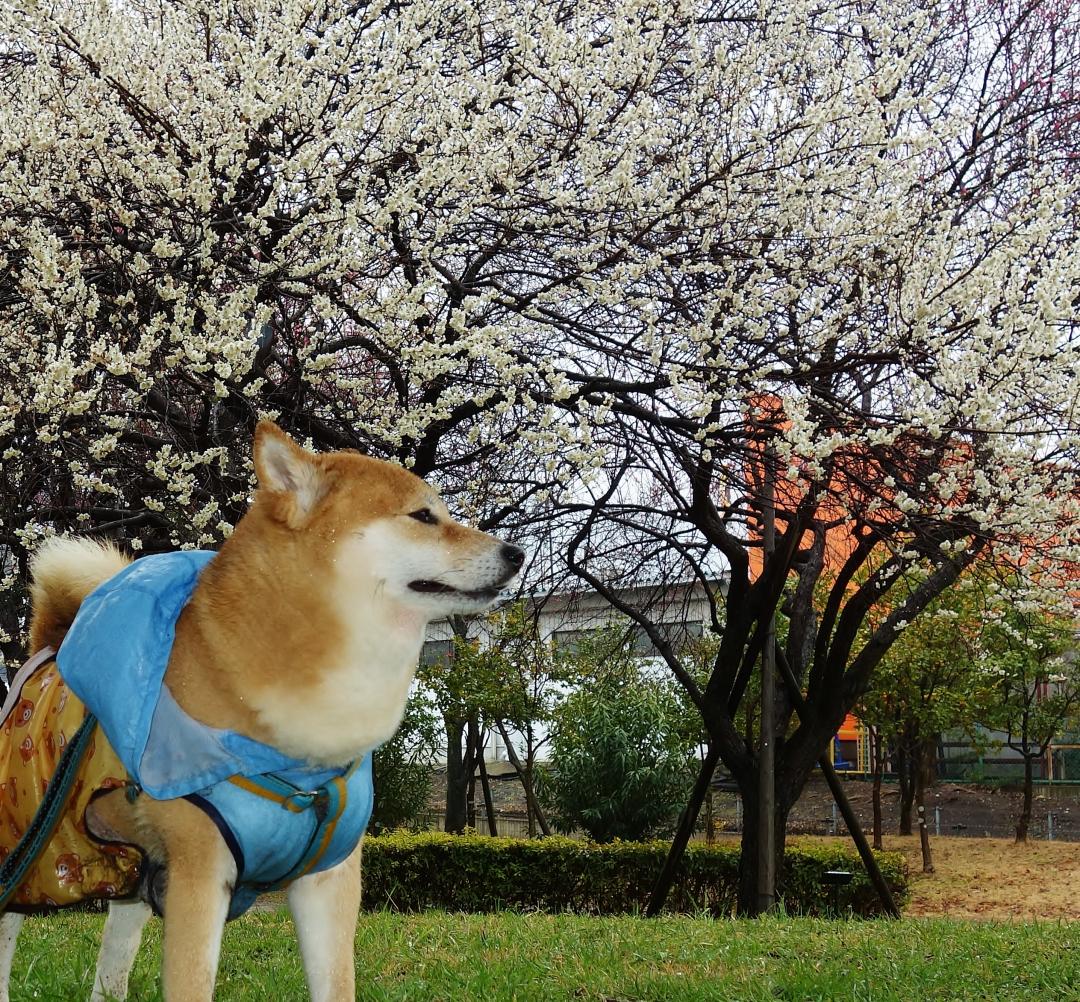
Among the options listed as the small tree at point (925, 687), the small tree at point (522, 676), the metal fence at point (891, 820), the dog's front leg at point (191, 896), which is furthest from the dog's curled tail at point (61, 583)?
the metal fence at point (891, 820)

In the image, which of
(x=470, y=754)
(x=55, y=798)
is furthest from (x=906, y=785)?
(x=55, y=798)

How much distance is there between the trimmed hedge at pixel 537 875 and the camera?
492 inches

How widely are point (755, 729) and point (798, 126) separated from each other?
12.1m

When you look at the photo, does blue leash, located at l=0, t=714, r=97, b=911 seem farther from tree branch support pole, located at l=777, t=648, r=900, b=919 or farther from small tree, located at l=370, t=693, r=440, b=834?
small tree, located at l=370, t=693, r=440, b=834

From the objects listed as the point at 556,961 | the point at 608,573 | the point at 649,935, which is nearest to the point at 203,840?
the point at 556,961

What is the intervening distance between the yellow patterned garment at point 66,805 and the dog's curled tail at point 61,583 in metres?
0.35

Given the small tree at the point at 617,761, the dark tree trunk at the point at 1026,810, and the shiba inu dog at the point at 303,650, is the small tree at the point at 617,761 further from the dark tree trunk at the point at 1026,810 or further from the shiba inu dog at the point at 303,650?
the shiba inu dog at the point at 303,650

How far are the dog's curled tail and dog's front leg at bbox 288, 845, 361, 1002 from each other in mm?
1159

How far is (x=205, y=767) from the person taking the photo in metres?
2.75

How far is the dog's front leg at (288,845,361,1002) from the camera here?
300 centimetres

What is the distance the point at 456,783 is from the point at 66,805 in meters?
15.8

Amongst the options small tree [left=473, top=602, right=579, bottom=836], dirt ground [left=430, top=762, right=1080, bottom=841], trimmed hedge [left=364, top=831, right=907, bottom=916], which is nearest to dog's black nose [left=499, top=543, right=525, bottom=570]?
trimmed hedge [left=364, top=831, right=907, bottom=916]

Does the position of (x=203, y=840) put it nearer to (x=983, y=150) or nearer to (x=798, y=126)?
(x=798, y=126)

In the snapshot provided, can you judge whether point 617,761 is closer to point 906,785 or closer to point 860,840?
point 860,840
